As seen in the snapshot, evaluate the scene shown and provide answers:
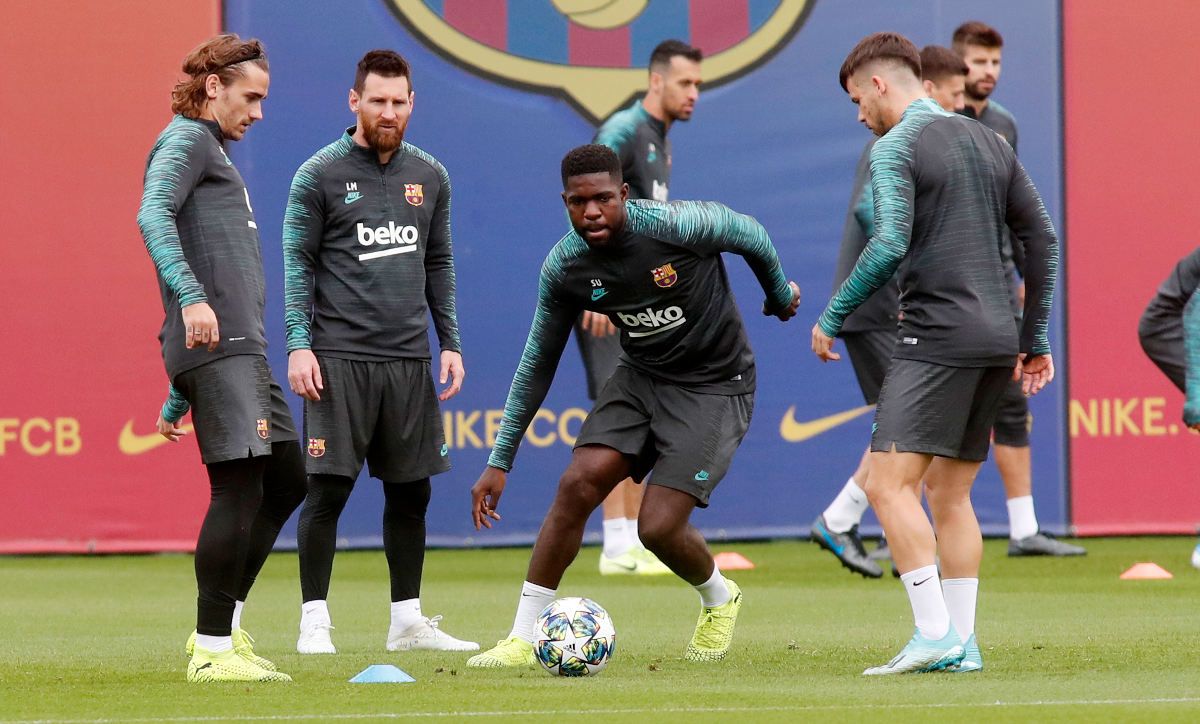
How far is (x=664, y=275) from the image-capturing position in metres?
5.82

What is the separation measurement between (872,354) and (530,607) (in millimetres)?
3439

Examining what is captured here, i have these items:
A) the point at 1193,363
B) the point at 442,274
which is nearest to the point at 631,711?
the point at 442,274

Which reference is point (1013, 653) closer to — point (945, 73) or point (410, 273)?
point (410, 273)

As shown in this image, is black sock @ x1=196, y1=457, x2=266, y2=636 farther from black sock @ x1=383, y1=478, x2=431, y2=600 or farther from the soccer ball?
black sock @ x1=383, y1=478, x2=431, y2=600

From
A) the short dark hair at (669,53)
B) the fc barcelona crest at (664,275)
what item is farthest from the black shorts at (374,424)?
the short dark hair at (669,53)

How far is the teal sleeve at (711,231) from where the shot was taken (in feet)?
19.1

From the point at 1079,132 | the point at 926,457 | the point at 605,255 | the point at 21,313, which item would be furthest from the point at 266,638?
the point at 1079,132

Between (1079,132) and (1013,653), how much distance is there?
19.8ft

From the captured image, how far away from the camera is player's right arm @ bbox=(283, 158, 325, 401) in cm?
634

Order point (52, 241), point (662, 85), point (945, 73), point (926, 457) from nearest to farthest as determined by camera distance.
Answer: point (926, 457) < point (945, 73) < point (662, 85) < point (52, 241)

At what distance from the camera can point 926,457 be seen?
5469 millimetres

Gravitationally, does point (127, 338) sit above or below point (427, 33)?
below

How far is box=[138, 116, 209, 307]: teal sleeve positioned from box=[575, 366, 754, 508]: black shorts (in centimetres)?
145

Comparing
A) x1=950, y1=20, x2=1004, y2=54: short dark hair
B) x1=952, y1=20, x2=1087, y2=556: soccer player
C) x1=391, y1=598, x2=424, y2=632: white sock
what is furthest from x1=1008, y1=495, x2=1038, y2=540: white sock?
x1=391, y1=598, x2=424, y2=632: white sock
